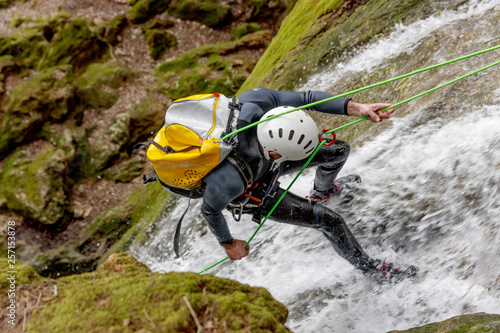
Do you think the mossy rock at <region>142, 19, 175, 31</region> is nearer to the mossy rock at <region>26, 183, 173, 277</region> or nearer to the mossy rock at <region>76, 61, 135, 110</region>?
the mossy rock at <region>76, 61, 135, 110</region>

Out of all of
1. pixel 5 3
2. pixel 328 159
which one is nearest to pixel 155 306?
pixel 328 159

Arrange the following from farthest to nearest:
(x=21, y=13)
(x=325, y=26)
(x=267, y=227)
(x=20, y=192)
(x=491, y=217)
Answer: (x=21, y=13) < (x=20, y=192) < (x=325, y=26) < (x=267, y=227) < (x=491, y=217)

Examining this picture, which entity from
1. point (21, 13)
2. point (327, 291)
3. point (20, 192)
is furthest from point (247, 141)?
point (21, 13)

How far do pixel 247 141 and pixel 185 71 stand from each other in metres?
9.54

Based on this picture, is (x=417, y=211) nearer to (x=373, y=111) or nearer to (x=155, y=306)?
(x=373, y=111)

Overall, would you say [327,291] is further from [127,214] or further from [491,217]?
[127,214]

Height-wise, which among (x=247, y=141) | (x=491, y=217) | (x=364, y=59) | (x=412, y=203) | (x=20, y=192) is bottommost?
(x=20, y=192)

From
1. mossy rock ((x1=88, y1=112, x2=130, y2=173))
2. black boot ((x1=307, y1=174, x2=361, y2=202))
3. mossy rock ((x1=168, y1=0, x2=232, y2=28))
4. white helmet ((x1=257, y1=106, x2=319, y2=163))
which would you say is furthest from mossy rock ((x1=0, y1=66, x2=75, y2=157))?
white helmet ((x1=257, y1=106, x2=319, y2=163))

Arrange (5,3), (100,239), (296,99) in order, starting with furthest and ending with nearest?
(5,3) < (100,239) < (296,99)

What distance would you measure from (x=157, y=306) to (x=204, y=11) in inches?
522

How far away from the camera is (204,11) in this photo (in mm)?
13805

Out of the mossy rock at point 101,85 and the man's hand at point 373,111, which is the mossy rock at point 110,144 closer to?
the mossy rock at point 101,85

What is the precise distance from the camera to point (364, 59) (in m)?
6.46

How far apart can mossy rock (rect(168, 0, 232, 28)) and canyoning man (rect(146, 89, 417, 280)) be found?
1074cm
